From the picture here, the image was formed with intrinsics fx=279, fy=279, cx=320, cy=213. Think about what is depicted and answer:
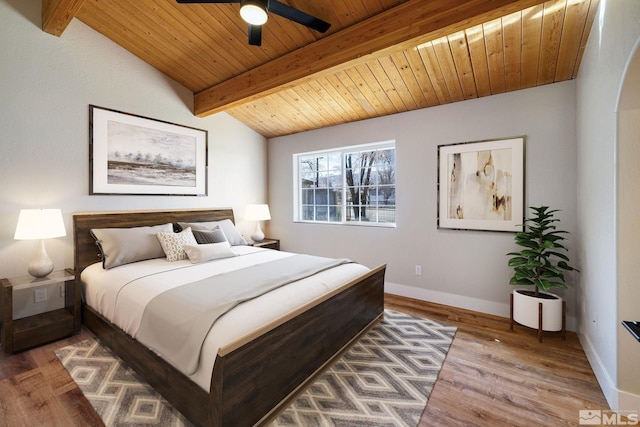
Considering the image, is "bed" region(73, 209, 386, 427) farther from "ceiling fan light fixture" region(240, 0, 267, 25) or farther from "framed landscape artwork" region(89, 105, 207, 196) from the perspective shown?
"ceiling fan light fixture" region(240, 0, 267, 25)

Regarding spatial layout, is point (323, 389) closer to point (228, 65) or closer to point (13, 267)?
point (13, 267)

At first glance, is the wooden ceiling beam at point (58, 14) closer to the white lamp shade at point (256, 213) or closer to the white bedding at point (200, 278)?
the white bedding at point (200, 278)

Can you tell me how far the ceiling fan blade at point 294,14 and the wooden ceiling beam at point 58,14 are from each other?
69.5 inches

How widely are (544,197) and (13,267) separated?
5.25m

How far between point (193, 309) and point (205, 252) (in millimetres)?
1352

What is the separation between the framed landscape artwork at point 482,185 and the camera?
300 cm

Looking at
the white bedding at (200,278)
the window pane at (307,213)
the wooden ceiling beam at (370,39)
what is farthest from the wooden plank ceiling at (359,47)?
the white bedding at (200,278)

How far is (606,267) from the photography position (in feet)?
6.19

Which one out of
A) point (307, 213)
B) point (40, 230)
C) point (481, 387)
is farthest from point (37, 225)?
point (481, 387)

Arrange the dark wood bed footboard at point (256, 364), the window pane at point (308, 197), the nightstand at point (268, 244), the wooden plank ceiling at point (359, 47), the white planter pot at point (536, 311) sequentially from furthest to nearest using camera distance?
the window pane at point (308, 197) → the nightstand at point (268, 244) → the white planter pot at point (536, 311) → the wooden plank ceiling at point (359, 47) → the dark wood bed footboard at point (256, 364)

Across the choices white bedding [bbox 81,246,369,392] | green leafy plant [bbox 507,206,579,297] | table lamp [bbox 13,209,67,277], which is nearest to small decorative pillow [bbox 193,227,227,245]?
white bedding [bbox 81,246,369,392]

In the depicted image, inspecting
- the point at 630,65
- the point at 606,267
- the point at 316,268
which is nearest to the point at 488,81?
the point at 630,65

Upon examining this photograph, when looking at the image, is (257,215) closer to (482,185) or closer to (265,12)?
(265,12)

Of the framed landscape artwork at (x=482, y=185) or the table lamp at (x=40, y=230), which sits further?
the framed landscape artwork at (x=482, y=185)
